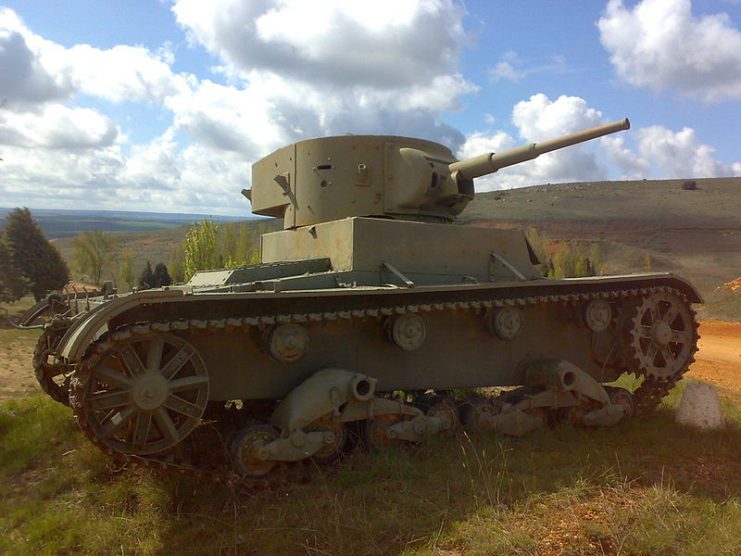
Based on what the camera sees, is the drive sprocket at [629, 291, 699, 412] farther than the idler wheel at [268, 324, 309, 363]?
Yes

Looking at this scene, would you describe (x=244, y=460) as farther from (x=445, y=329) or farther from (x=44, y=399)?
(x=44, y=399)

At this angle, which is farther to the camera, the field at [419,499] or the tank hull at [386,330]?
the tank hull at [386,330]

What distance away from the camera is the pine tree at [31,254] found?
28281 millimetres

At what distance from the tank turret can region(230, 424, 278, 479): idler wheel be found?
307cm

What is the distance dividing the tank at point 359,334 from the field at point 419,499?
0.34m

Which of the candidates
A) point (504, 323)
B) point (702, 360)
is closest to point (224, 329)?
point (504, 323)

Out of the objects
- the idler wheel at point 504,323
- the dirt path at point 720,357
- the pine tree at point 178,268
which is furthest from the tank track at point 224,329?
the pine tree at point 178,268

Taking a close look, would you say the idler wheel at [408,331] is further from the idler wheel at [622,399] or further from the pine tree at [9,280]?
the pine tree at [9,280]

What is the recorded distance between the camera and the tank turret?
24.5 feet

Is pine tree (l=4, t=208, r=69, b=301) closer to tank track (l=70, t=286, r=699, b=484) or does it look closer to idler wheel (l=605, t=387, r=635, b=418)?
tank track (l=70, t=286, r=699, b=484)

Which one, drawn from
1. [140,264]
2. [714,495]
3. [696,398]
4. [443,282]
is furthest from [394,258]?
[140,264]

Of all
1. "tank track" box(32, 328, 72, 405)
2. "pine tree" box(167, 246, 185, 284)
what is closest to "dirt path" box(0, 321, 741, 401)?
"tank track" box(32, 328, 72, 405)

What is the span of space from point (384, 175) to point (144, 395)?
4.05 metres

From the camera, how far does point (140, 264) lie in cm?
4756
